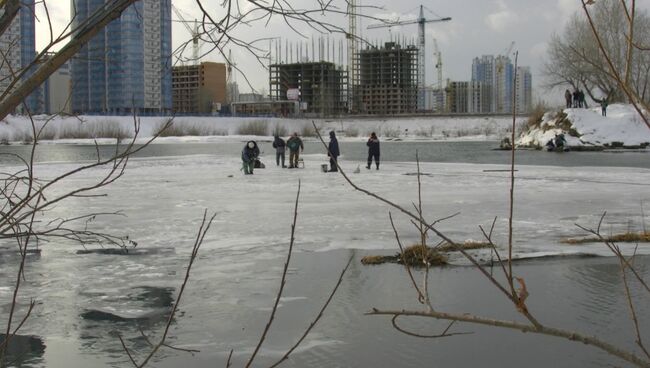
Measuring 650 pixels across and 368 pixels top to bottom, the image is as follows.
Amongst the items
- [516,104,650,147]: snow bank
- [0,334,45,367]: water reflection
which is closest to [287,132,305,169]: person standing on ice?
[0,334,45,367]: water reflection

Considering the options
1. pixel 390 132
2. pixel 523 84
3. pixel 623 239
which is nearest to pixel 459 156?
pixel 523 84

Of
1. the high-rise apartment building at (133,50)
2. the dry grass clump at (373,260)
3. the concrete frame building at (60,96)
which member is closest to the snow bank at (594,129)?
the dry grass clump at (373,260)

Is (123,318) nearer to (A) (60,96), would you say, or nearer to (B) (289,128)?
(A) (60,96)

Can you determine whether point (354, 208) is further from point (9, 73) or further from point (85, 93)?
point (9, 73)

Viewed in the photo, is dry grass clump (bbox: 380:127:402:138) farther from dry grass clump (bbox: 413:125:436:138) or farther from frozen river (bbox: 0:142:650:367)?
frozen river (bbox: 0:142:650:367)

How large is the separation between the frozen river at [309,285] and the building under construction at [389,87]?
113 metres

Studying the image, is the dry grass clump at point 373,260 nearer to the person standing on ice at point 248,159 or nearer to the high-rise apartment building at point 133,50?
the high-rise apartment building at point 133,50

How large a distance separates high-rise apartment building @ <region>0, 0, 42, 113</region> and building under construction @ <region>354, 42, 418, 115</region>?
12303cm

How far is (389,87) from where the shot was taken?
484ft

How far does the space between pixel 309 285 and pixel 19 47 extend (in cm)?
495

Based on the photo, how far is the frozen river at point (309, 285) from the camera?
5.13 meters

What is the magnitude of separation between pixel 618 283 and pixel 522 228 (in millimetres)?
3832

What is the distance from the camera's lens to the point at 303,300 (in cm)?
659

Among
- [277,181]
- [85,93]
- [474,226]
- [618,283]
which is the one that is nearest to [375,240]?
[474,226]
